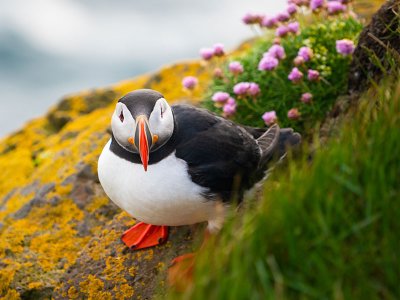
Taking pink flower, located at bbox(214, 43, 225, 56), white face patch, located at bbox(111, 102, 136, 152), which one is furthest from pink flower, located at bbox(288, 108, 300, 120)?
white face patch, located at bbox(111, 102, 136, 152)

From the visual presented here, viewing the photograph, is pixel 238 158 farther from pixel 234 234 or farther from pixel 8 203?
pixel 8 203

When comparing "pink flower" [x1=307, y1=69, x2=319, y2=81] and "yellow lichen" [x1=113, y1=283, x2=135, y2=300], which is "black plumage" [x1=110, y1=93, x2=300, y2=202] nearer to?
"yellow lichen" [x1=113, y1=283, x2=135, y2=300]

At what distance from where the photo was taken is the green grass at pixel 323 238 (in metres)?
2.34

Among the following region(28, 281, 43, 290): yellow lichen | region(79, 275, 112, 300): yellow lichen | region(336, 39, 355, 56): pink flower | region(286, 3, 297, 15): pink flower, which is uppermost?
region(286, 3, 297, 15): pink flower

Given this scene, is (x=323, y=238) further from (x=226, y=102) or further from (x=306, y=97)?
(x=226, y=102)

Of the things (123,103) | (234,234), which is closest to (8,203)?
(123,103)

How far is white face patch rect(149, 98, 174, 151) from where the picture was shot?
4.09 metres

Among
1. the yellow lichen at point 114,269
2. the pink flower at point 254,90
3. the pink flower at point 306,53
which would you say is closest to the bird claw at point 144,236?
the yellow lichen at point 114,269

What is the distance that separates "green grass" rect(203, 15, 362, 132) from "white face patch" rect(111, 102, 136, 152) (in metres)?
2.59

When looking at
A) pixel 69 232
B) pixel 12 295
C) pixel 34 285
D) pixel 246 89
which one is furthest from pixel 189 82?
pixel 12 295

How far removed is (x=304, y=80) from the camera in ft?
21.8

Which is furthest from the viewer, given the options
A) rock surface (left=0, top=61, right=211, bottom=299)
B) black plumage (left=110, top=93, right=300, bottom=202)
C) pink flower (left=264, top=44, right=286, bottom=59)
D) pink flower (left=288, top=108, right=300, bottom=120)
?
pink flower (left=264, top=44, right=286, bottom=59)

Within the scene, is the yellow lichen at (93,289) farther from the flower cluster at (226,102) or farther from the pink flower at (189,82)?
the pink flower at (189,82)

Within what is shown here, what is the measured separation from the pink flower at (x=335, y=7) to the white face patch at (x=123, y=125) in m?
3.74
